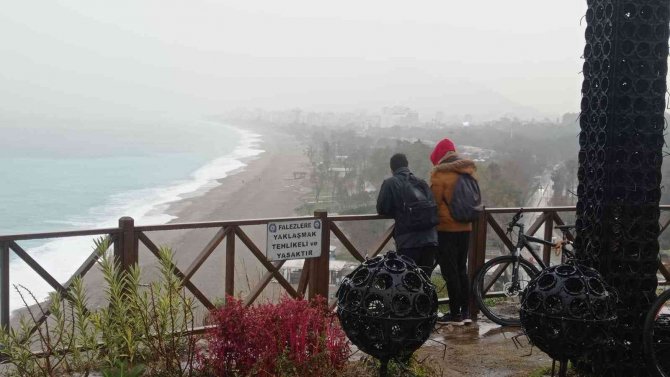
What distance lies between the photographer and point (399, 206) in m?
6.38

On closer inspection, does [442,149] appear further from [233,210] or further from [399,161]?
[233,210]

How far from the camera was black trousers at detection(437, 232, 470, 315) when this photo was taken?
262 inches

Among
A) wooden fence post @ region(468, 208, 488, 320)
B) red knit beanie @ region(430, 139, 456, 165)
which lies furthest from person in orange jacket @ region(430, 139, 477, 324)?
wooden fence post @ region(468, 208, 488, 320)

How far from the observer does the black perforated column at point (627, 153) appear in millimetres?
4758

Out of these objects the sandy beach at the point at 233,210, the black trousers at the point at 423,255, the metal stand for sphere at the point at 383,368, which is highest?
the black trousers at the point at 423,255

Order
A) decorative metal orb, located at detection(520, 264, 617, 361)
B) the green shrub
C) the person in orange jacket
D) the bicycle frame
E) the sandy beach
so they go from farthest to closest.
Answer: the sandy beach, the bicycle frame, the person in orange jacket, decorative metal orb, located at detection(520, 264, 617, 361), the green shrub

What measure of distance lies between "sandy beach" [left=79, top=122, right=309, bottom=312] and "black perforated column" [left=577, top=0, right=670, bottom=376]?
340 cm

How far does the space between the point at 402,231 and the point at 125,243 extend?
2468 millimetres

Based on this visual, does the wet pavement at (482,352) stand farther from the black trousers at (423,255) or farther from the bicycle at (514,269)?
the black trousers at (423,255)

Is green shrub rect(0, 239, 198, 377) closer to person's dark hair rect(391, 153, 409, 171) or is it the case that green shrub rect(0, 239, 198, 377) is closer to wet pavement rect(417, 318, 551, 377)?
wet pavement rect(417, 318, 551, 377)

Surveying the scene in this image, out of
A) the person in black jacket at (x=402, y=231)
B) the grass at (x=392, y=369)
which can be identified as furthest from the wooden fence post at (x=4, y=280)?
the person in black jacket at (x=402, y=231)

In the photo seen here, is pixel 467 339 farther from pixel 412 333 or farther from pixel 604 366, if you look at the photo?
pixel 412 333

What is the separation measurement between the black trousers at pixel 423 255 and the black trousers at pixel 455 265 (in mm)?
220

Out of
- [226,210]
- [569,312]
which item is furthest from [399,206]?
[226,210]
